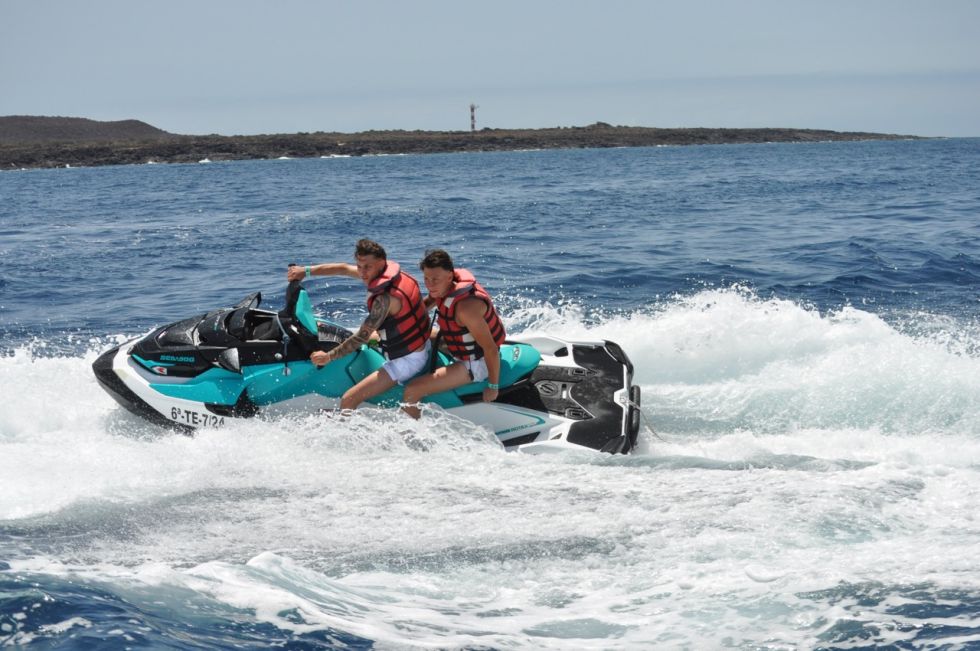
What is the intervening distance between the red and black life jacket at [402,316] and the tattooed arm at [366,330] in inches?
1.7

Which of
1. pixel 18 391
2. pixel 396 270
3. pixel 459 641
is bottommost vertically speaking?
pixel 459 641

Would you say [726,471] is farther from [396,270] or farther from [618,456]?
[396,270]

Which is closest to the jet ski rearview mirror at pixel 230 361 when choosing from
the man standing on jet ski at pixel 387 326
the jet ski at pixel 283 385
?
the jet ski at pixel 283 385

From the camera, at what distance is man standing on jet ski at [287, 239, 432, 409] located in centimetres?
589

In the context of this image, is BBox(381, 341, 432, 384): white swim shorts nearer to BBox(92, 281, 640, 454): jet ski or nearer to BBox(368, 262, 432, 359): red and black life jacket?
BBox(368, 262, 432, 359): red and black life jacket

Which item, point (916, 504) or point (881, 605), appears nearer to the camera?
point (881, 605)

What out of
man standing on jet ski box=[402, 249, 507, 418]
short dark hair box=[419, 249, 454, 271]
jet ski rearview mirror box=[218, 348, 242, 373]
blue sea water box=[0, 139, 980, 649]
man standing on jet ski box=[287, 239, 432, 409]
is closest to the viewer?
blue sea water box=[0, 139, 980, 649]

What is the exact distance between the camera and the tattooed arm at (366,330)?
232 inches

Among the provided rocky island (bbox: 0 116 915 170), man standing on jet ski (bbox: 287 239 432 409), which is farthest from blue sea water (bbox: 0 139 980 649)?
rocky island (bbox: 0 116 915 170)

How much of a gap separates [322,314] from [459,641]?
7.36 m

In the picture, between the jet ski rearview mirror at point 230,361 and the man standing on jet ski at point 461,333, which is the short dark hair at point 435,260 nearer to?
the man standing on jet ski at point 461,333

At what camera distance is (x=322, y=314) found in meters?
10.9

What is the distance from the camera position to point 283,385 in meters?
6.30

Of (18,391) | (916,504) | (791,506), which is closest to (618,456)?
(791,506)
